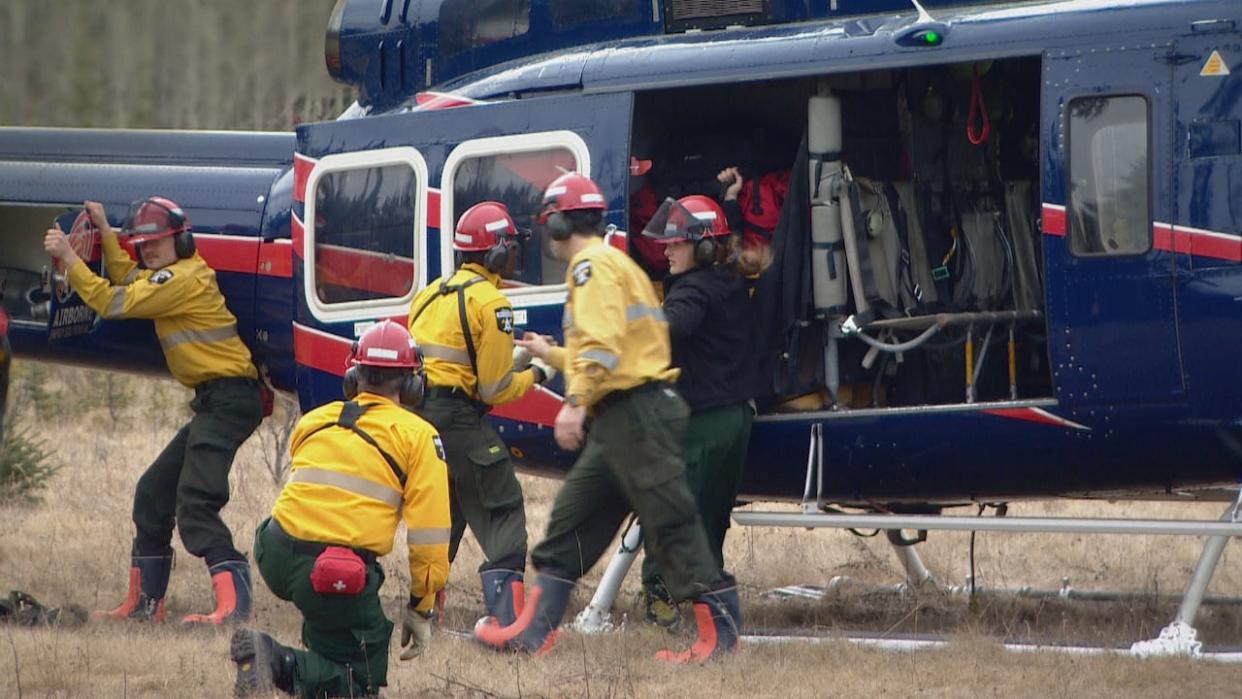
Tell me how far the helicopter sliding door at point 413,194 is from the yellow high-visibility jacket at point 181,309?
378mm

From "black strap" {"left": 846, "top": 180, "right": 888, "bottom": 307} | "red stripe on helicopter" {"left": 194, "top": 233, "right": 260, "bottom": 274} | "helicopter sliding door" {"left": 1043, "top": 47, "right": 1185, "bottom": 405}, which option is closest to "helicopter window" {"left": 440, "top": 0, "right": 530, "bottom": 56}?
"red stripe on helicopter" {"left": 194, "top": 233, "right": 260, "bottom": 274}

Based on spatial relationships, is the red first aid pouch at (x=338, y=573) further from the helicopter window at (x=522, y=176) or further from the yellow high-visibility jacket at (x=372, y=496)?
the helicopter window at (x=522, y=176)

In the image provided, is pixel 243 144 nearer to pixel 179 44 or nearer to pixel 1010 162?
pixel 179 44

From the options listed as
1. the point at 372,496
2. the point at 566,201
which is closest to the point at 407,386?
the point at 372,496

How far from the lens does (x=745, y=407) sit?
26.4 ft

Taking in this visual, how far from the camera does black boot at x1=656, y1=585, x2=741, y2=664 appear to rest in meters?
7.32

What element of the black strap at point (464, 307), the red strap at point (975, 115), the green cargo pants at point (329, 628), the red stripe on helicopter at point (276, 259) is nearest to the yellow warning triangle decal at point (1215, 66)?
the red strap at point (975, 115)

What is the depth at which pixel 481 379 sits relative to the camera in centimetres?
809

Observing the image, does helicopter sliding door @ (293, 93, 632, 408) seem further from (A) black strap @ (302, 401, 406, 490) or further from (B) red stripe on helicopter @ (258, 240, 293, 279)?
(A) black strap @ (302, 401, 406, 490)

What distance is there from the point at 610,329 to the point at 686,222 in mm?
851

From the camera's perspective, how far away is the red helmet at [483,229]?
8133 mm

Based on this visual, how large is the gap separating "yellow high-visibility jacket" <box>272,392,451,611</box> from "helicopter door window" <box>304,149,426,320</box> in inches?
95.9

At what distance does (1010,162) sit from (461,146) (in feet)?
8.65

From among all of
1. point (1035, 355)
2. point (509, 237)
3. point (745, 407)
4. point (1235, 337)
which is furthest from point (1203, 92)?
point (509, 237)
